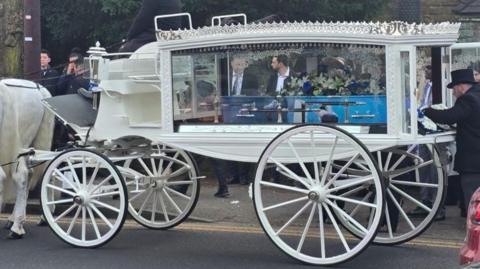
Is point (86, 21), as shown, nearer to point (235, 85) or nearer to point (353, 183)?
point (235, 85)

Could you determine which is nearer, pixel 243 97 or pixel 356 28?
pixel 356 28

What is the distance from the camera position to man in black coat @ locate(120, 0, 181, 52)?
308 inches

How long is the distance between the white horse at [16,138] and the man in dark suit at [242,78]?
240 centimetres

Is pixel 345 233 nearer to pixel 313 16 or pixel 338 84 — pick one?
pixel 338 84

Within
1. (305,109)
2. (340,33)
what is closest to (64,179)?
(305,109)

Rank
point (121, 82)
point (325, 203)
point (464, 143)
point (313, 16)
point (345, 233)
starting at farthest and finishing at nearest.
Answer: point (313, 16), point (345, 233), point (121, 82), point (464, 143), point (325, 203)

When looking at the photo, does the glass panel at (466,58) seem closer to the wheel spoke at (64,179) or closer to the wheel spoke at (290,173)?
the wheel spoke at (290,173)

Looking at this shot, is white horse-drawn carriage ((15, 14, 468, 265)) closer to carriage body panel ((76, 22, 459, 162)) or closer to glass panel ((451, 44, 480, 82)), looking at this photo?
carriage body panel ((76, 22, 459, 162))

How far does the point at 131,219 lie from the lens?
354 inches

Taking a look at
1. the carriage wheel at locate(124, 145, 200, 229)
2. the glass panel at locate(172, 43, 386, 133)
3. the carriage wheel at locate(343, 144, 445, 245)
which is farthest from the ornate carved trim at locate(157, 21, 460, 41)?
the carriage wheel at locate(124, 145, 200, 229)

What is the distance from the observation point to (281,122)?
22.2 feet

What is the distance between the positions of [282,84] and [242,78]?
41 centimetres

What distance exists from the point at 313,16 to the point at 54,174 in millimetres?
6303

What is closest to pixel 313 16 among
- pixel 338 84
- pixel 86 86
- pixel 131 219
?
pixel 86 86
